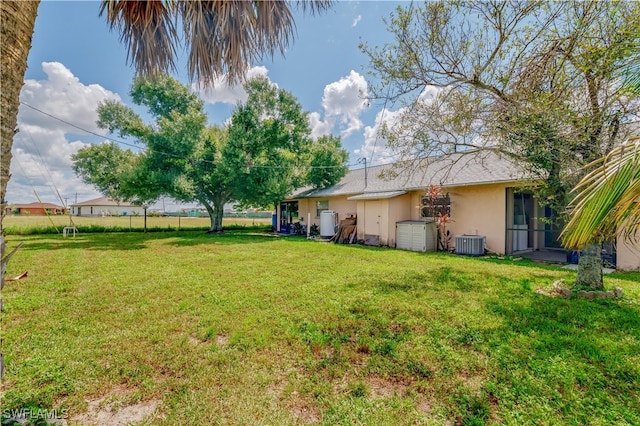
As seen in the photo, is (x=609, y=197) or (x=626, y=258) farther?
(x=626, y=258)

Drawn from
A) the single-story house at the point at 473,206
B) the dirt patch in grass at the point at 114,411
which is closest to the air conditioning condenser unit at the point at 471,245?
the single-story house at the point at 473,206

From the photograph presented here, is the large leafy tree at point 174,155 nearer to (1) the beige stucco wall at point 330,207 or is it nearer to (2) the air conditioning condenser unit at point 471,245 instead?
(1) the beige stucco wall at point 330,207

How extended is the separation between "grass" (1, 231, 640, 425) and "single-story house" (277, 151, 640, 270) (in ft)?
11.2

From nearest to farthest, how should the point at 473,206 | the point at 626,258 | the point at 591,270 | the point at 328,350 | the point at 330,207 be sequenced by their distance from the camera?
the point at 328,350 → the point at 591,270 → the point at 626,258 → the point at 473,206 → the point at 330,207

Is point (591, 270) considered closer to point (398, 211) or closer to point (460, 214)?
point (460, 214)

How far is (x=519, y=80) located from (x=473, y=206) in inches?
230

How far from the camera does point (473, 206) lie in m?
9.81

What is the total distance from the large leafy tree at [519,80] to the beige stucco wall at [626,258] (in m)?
3.26

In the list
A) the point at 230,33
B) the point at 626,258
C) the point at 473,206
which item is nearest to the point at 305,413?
the point at 230,33

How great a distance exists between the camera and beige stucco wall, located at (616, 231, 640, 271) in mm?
6631

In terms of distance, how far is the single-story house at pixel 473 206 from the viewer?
26.9 ft

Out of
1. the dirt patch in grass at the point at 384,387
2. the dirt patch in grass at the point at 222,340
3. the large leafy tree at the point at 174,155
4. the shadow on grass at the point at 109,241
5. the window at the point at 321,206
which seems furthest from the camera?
the window at the point at 321,206

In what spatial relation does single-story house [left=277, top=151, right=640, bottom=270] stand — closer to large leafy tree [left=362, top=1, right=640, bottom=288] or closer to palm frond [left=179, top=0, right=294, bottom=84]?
large leafy tree [left=362, top=1, right=640, bottom=288]

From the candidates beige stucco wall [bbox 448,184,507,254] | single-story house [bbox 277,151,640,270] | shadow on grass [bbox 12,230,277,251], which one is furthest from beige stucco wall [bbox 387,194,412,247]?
shadow on grass [bbox 12,230,277,251]
